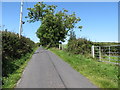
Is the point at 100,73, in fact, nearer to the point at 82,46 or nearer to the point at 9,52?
the point at 9,52

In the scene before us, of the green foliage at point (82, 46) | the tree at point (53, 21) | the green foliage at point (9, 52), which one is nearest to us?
Answer: the green foliage at point (9, 52)

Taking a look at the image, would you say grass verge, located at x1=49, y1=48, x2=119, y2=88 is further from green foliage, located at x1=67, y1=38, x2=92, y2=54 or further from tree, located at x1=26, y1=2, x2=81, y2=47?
tree, located at x1=26, y1=2, x2=81, y2=47

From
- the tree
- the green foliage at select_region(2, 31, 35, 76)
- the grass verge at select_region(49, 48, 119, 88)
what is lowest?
the grass verge at select_region(49, 48, 119, 88)

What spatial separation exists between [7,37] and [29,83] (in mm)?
8454

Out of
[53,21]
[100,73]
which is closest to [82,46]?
[100,73]

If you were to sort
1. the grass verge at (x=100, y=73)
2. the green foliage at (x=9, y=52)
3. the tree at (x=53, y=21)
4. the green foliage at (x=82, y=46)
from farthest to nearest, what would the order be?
the tree at (x=53, y=21) < the green foliage at (x=82, y=46) < the green foliage at (x=9, y=52) < the grass verge at (x=100, y=73)

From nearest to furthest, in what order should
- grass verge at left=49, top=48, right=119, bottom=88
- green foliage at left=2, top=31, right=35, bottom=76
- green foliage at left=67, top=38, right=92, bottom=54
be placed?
grass verge at left=49, top=48, right=119, bottom=88 → green foliage at left=2, top=31, right=35, bottom=76 → green foliage at left=67, top=38, right=92, bottom=54

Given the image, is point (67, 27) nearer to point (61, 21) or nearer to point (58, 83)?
point (61, 21)

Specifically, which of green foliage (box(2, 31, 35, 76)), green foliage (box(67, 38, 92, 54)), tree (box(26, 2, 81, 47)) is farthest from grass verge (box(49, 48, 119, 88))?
tree (box(26, 2, 81, 47))

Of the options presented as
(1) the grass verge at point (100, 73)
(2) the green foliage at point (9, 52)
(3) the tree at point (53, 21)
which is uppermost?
(3) the tree at point (53, 21)

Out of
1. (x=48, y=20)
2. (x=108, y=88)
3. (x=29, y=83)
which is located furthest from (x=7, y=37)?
(x=48, y=20)

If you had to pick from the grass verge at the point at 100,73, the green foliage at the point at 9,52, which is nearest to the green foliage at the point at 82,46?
the green foliage at the point at 9,52

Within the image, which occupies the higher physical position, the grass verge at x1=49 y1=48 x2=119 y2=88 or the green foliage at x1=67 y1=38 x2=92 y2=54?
the green foliage at x1=67 y1=38 x2=92 y2=54

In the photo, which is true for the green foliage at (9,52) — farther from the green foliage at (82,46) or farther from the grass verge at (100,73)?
the green foliage at (82,46)
